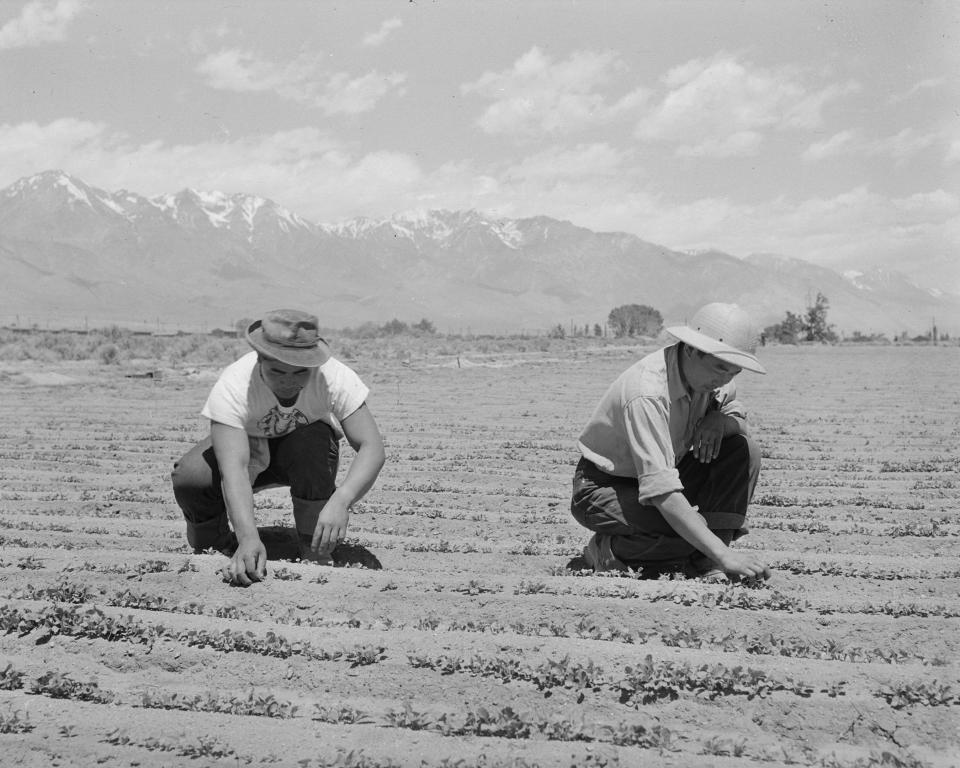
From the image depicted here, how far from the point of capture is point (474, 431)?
1184 cm

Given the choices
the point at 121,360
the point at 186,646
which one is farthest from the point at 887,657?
the point at 121,360

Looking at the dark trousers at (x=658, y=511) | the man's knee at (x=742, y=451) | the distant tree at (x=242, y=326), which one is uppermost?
the distant tree at (x=242, y=326)

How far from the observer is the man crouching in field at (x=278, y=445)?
4.42 m

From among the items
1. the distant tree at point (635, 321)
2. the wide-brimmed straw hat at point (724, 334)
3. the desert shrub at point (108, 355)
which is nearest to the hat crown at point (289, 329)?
the wide-brimmed straw hat at point (724, 334)

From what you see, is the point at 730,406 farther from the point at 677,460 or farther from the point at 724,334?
the point at 724,334

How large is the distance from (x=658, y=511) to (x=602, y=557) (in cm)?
44

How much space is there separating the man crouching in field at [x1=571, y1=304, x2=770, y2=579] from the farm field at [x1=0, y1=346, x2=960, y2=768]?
11.3 inches

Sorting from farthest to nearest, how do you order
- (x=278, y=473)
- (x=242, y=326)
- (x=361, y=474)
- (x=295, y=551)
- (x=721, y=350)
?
1. (x=295, y=551)
2. (x=242, y=326)
3. (x=278, y=473)
4. (x=361, y=474)
5. (x=721, y=350)

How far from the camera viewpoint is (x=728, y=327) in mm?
4203

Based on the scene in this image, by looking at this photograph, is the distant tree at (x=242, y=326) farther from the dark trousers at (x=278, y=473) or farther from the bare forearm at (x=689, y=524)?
the bare forearm at (x=689, y=524)

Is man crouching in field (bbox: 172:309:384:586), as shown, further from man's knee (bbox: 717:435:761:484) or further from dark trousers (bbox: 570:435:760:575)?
man's knee (bbox: 717:435:761:484)

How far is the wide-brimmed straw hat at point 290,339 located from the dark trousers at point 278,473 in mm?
635

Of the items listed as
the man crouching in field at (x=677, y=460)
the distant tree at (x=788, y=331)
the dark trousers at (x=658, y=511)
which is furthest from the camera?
the distant tree at (x=788, y=331)

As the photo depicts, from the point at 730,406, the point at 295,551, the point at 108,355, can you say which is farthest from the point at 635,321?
the point at 730,406
